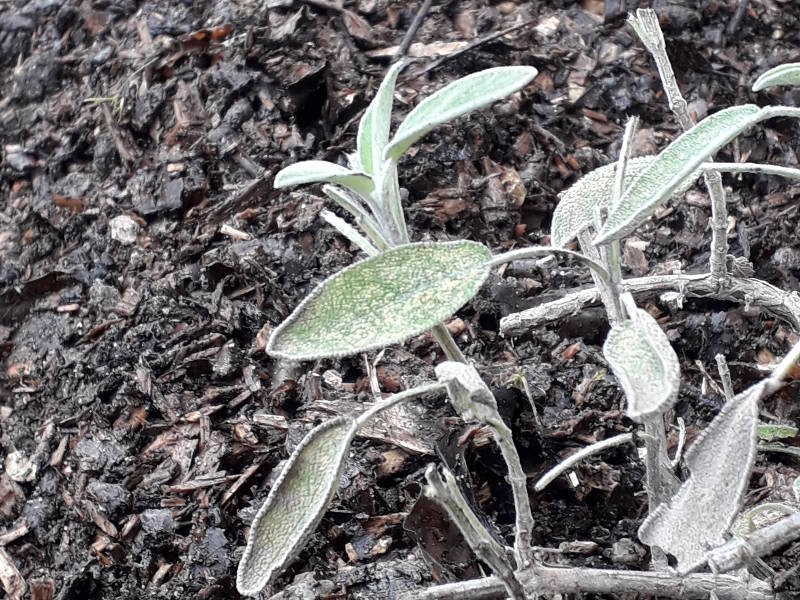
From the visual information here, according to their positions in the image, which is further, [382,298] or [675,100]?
[675,100]

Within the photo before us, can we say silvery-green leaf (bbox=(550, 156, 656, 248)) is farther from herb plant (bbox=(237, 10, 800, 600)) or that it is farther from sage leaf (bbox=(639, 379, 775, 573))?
sage leaf (bbox=(639, 379, 775, 573))

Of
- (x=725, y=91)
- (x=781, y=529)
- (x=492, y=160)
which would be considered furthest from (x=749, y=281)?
(x=725, y=91)

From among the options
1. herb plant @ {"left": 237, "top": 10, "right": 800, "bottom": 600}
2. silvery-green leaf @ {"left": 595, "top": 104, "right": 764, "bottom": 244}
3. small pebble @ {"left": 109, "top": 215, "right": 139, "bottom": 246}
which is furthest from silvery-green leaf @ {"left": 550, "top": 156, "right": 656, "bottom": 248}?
small pebble @ {"left": 109, "top": 215, "right": 139, "bottom": 246}

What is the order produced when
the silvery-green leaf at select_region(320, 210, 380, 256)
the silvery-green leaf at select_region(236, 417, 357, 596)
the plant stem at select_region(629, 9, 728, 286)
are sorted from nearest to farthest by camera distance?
the silvery-green leaf at select_region(236, 417, 357, 596) < the silvery-green leaf at select_region(320, 210, 380, 256) < the plant stem at select_region(629, 9, 728, 286)

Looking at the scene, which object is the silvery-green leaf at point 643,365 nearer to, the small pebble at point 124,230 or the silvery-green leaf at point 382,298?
the silvery-green leaf at point 382,298

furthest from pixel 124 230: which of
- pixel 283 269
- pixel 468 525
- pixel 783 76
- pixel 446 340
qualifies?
pixel 783 76

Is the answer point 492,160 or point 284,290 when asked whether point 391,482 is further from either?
point 492,160

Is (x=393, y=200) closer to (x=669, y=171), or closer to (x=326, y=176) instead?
(x=326, y=176)
